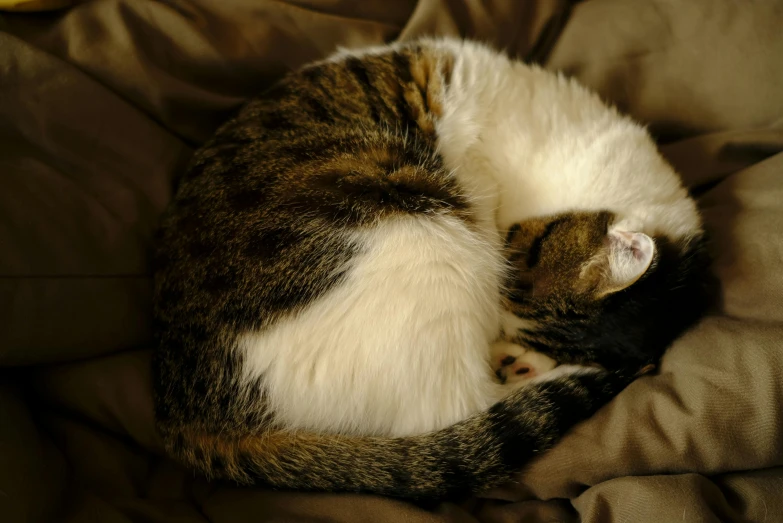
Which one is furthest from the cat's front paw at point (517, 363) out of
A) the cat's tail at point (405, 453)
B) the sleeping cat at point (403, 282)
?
the cat's tail at point (405, 453)

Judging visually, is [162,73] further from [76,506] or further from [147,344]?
[76,506]

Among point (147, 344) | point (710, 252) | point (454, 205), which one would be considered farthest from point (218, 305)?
point (710, 252)

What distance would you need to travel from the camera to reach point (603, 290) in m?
1.16

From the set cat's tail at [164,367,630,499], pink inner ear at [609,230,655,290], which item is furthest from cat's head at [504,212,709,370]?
cat's tail at [164,367,630,499]

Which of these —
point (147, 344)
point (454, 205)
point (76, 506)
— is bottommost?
point (76, 506)

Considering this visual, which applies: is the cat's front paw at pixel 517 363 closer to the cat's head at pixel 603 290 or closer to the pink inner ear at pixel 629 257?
the cat's head at pixel 603 290

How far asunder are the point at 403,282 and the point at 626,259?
1.63 ft

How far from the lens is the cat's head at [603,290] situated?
1159mm

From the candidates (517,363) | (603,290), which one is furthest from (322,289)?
(603,290)

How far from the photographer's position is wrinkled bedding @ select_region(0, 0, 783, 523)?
3.37 feet

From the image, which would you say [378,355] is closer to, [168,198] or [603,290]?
[603,290]

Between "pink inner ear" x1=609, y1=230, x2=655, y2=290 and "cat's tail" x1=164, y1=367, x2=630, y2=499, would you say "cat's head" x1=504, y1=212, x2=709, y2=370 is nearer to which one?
"pink inner ear" x1=609, y1=230, x2=655, y2=290

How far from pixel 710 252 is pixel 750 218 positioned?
127 mm

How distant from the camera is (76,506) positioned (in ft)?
3.27
